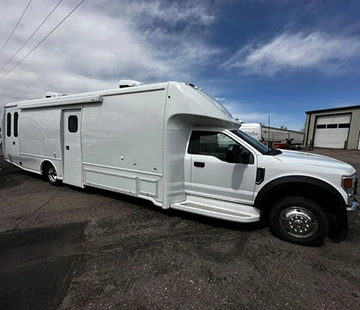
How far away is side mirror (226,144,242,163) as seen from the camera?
11.1 feet

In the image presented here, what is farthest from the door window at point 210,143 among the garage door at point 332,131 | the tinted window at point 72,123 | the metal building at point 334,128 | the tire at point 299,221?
the garage door at point 332,131

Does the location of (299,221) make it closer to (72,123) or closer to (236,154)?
(236,154)

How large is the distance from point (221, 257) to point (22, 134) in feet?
24.3

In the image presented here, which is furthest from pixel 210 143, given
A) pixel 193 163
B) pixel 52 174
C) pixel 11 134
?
pixel 11 134

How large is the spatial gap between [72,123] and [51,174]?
2.18 meters

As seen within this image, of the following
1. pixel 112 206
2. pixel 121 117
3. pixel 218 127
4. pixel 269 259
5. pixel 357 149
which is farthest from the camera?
pixel 357 149

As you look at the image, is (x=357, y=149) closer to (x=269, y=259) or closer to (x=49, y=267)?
(x=269, y=259)

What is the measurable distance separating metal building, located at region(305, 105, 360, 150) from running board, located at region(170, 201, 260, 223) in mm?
27189

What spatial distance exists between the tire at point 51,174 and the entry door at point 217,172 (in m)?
4.73

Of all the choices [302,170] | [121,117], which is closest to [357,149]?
[302,170]

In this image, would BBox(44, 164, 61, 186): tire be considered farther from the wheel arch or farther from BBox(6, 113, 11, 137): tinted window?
the wheel arch

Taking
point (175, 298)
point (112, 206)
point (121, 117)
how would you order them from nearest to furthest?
1. point (175, 298)
2. point (121, 117)
3. point (112, 206)

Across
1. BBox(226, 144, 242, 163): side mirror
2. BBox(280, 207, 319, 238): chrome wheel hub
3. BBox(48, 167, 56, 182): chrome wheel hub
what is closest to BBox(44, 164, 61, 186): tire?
BBox(48, 167, 56, 182): chrome wheel hub

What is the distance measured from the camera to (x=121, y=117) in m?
4.36
